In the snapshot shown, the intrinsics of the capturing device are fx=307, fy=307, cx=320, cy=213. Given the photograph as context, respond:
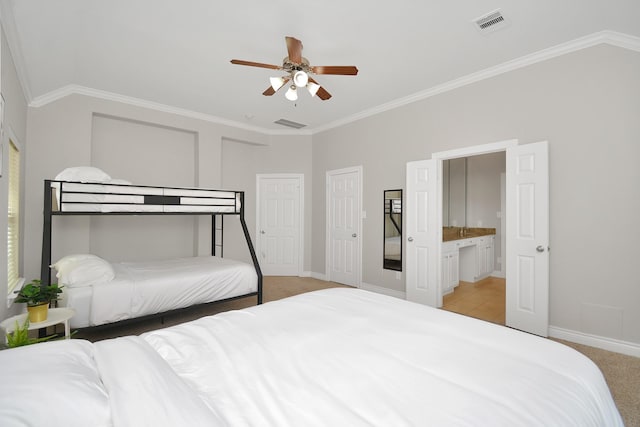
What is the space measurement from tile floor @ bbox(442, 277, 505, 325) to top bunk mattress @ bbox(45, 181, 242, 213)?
10.5ft

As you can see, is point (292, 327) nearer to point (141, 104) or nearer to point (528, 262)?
point (528, 262)

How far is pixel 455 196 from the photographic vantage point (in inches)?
246

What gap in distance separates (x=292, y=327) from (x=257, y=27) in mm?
2471

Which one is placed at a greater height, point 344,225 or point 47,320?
point 344,225

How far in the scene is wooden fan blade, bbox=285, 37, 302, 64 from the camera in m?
2.39

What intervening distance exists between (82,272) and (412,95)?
13.8 ft

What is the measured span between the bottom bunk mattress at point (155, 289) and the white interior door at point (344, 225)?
6.10 ft

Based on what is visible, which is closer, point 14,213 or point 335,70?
point 335,70

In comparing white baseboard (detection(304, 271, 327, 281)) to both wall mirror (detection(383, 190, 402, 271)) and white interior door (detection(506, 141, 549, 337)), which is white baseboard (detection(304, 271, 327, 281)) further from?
white interior door (detection(506, 141, 549, 337))

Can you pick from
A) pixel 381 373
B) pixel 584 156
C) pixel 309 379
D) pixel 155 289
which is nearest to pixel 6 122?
pixel 155 289

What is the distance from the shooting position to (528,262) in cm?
312

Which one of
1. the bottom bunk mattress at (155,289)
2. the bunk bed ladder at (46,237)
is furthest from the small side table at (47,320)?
the bunk bed ladder at (46,237)

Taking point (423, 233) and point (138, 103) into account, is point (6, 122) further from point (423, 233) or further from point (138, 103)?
point (423, 233)

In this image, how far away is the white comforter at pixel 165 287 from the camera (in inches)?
109
